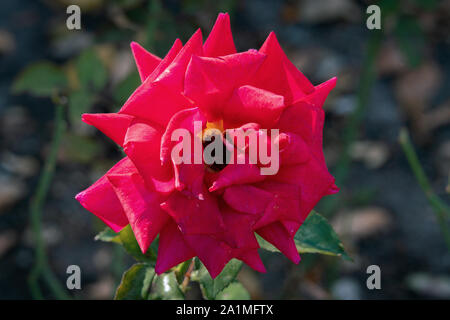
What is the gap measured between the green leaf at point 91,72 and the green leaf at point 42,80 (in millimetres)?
69

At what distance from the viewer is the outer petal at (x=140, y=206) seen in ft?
1.65

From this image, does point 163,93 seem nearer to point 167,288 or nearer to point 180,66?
point 180,66

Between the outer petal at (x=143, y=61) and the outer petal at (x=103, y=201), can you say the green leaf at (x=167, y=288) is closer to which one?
the outer petal at (x=103, y=201)

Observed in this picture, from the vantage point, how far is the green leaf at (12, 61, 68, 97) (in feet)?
3.65

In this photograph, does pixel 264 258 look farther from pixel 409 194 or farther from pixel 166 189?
pixel 166 189

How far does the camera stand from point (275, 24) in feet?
5.24

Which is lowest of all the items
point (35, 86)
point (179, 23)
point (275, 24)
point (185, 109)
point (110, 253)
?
point (110, 253)

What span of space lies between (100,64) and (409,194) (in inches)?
32.5

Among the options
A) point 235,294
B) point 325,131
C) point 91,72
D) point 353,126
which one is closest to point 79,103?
point 91,72

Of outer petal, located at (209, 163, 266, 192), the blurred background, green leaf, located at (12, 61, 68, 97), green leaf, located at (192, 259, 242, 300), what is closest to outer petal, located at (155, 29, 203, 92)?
outer petal, located at (209, 163, 266, 192)

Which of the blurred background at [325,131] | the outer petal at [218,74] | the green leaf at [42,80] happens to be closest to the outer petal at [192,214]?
the outer petal at [218,74]

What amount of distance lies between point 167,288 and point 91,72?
0.57 meters

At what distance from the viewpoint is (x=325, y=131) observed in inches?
57.6
